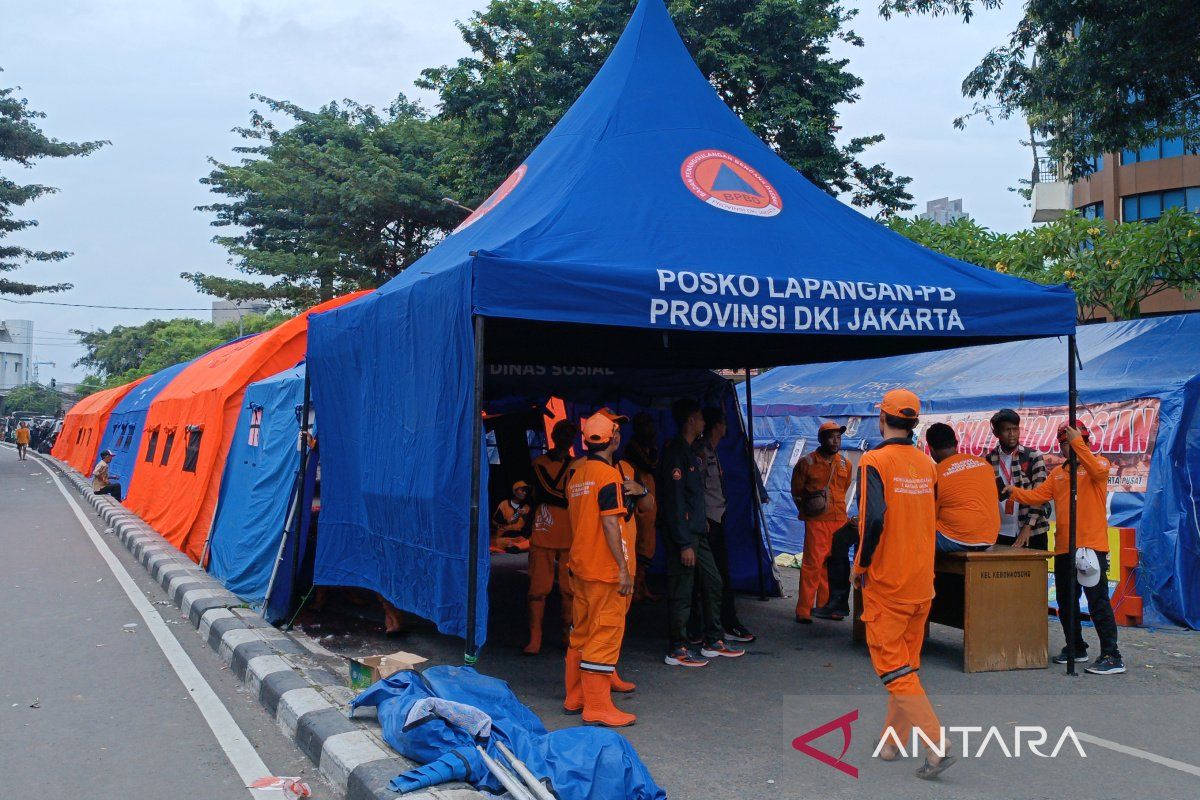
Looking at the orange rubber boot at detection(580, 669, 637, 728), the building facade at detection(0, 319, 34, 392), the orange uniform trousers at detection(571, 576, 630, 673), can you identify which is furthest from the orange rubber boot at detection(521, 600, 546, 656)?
the building facade at detection(0, 319, 34, 392)

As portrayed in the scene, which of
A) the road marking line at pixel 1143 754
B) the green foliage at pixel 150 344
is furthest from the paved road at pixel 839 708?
the green foliage at pixel 150 344

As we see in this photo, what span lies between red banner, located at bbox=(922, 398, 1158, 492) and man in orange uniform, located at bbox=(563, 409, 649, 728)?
17.6ft

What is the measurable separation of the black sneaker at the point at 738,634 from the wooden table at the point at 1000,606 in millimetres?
1724

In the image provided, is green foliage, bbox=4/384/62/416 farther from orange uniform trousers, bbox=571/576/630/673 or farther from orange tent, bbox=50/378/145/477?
orange uniform trousers, bbox=571/576/630/673

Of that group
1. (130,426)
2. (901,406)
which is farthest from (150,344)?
(901,406)

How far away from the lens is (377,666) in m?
6.00

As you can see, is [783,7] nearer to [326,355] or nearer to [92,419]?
[326,355]

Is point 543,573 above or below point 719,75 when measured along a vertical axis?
below

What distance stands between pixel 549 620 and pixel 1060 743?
4.94m

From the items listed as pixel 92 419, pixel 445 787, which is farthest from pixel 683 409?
pixel 92 419

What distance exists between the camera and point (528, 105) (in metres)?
20.2

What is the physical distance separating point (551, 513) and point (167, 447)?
451 inches

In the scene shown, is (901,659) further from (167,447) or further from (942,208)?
(942,208)

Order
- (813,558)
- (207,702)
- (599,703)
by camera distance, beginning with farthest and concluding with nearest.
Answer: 1. (813,558)
2. (207,702)
3. (599,703)
